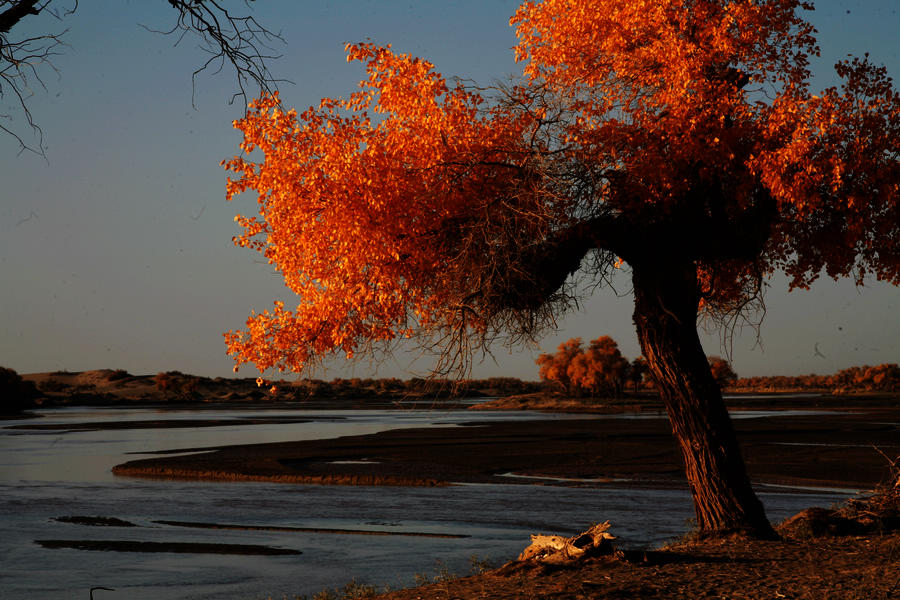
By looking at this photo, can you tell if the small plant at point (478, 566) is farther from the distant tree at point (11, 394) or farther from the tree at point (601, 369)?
the tree at point (601, 369)

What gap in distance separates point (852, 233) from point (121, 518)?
15.8 m

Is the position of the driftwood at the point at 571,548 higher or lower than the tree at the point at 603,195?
lower

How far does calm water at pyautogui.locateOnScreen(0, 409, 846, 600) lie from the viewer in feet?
43.0

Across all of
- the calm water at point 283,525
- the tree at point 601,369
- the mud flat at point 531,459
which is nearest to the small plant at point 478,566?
the calm water at point 283,525

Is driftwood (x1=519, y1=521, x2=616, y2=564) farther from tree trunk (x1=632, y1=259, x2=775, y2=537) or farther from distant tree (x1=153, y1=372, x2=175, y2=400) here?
distant tree (x1=153, y1=372, x2=175, y2=400)

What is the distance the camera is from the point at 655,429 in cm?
4831

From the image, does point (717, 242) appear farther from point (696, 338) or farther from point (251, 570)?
point (251, 570)

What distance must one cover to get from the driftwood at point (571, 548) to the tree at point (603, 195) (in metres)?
2.70

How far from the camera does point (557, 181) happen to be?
37.8 feet

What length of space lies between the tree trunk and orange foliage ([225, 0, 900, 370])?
1.83 ft

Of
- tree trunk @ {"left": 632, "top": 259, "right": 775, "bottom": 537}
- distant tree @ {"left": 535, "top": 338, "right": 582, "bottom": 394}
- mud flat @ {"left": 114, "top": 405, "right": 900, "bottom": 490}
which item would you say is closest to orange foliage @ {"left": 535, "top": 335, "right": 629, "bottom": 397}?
distant tree @ {"left": 535, "top": 338, "right": 582, "bottom": 394}

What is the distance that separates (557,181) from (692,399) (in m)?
3.73

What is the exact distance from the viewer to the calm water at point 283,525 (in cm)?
1309

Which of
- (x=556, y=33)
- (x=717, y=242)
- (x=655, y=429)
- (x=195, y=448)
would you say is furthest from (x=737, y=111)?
(x=655, y=429)
